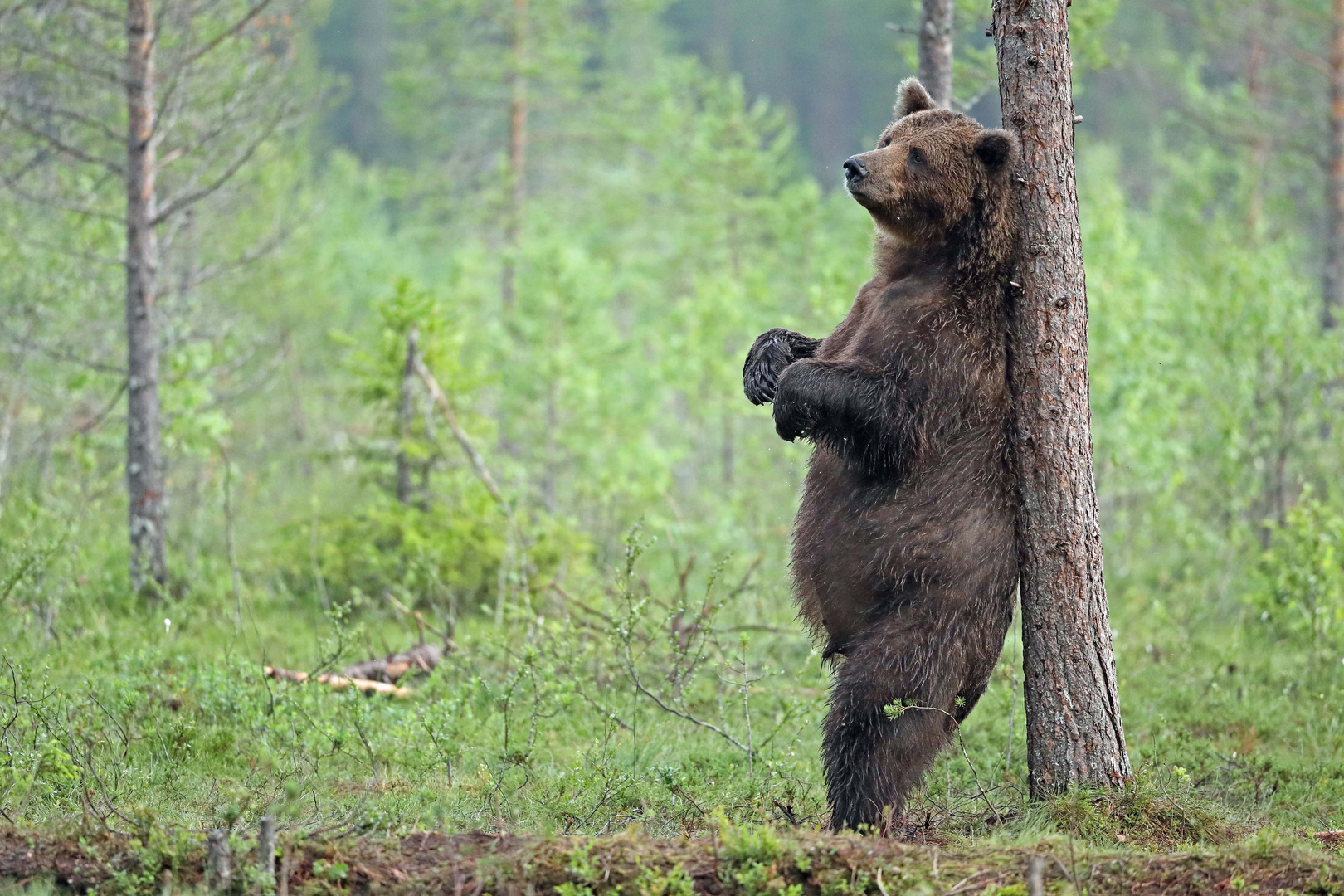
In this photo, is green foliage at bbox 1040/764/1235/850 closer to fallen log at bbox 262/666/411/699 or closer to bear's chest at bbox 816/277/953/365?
bear's chest at bbox 816/277/953/365

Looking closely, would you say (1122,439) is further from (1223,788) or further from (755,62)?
(755,62)

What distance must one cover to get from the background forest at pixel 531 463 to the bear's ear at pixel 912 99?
221cm

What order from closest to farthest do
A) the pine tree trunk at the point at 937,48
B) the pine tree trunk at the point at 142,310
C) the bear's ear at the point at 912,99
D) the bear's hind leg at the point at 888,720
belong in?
the bear's hind leg at the point at 888,720, the bear's ear at the point at 912,99, the pine tree trunk at the point at 937,48, the pine tree trunk at the point at 142,310

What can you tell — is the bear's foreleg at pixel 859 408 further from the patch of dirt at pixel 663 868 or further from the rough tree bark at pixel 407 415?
the rough tree bark at pixel 407 415

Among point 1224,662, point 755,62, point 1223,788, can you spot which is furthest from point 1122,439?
point 755,62

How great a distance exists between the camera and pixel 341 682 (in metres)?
6.55

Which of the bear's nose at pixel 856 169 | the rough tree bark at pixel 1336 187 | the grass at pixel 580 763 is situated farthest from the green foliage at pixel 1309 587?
the rough tree bark at pixel 1336 187

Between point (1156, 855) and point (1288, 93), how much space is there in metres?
20.2

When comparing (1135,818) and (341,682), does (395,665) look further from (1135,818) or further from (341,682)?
(1135,818)

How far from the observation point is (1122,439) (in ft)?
40.2

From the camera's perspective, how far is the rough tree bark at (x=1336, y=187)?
17.7 metres

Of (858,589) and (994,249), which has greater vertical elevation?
(994,249)

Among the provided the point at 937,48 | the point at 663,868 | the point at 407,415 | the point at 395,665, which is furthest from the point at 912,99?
the point at 407,415

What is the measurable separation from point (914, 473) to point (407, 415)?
5299mm
